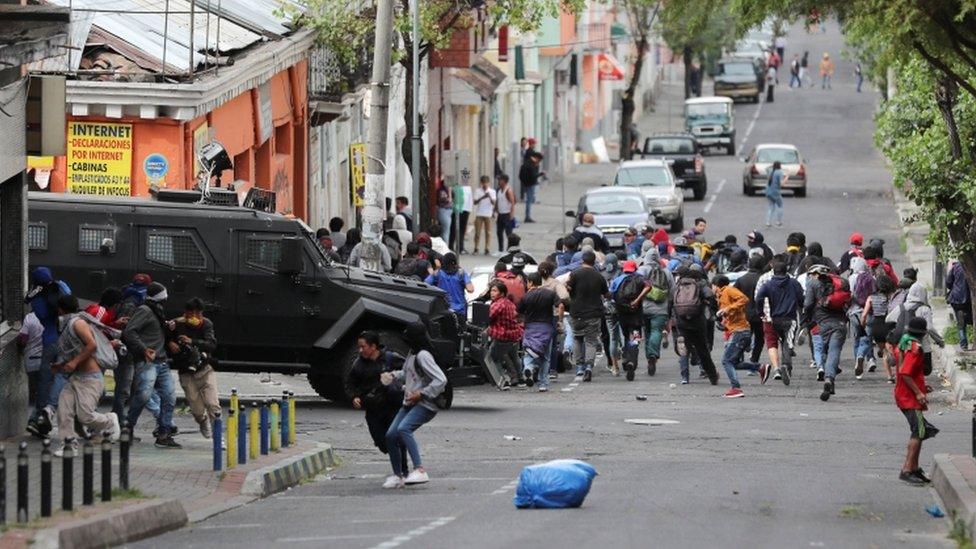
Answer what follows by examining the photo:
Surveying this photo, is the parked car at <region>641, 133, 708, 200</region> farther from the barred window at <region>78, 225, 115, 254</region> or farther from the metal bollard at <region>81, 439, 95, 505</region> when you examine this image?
the metal bollard at <region>81, 439, 95, 505</region>

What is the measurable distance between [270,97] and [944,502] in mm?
20330

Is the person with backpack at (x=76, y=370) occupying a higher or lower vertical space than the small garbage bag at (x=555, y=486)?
higher

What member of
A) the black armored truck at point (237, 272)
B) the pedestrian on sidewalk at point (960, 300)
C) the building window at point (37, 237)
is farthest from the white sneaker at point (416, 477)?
the pedestrian on sidewalk at point (960, 300)

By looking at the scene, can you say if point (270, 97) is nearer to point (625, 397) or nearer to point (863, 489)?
point (625, 397)

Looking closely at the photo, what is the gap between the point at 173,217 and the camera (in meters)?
22.8

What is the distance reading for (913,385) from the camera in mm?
17672

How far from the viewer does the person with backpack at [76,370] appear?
1831 cm

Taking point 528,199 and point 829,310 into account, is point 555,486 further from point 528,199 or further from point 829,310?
point 528,199

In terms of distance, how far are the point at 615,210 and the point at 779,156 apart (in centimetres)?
1355

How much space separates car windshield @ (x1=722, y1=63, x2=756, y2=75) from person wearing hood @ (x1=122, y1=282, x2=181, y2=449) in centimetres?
6907

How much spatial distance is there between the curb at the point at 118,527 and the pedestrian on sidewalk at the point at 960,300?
15.2 m

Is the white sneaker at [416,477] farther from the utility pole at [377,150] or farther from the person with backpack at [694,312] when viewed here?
the utility pole at [377,150]

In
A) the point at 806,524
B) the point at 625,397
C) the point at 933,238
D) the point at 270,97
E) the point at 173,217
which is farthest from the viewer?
the point at 270,97

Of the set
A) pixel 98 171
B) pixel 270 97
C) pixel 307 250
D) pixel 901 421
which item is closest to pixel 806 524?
pixel 901 421
